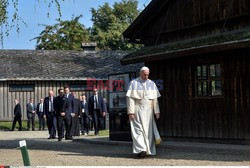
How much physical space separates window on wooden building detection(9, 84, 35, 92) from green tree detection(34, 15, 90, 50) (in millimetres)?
23343

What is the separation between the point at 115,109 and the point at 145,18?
347cm

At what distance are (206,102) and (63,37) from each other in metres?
48.4

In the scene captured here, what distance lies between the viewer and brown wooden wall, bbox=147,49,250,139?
617 inches

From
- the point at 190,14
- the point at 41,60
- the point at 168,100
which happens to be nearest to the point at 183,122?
the point at 168,100

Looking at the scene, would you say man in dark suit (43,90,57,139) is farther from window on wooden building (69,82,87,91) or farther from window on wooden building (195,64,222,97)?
window on wooden building (69,82,87,91)

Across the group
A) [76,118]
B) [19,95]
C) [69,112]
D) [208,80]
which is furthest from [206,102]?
[19,95]

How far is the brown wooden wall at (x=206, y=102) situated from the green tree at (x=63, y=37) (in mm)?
44662

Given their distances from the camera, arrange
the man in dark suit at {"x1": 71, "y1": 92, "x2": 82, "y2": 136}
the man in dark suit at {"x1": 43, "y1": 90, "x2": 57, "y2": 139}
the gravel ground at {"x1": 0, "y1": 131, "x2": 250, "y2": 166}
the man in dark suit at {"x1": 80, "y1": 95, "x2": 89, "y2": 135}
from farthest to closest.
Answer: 1. the man in dark suit at {"x1": 80, "y1": 95, "x2": 89, "y2": 135}
2. the man in dark suit at {"x1": 43, "y1": 90, "x2": 57, "y2": 139}
3. the man in dark suit at {"x1": 71, "y1": 92, "x2": 82, "y2": 136}
4. the gravel ground at {"x1": 0, "y1": 131, "x2": 250, "y2": 166}

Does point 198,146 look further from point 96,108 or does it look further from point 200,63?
point 96,108

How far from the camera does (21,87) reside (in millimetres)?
39094

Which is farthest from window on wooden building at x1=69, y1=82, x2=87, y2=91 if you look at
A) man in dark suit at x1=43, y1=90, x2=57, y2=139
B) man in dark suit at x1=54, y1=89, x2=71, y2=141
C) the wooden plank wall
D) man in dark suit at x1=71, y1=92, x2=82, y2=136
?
man in dark suit at x1=54, y1=89, x2=71, y2=141

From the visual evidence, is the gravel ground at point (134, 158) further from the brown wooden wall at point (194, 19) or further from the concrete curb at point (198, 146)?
the brown wooden wall at point (194, 19)

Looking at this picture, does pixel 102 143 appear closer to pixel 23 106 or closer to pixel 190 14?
pixel 190 14

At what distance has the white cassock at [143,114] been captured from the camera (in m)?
13.0
